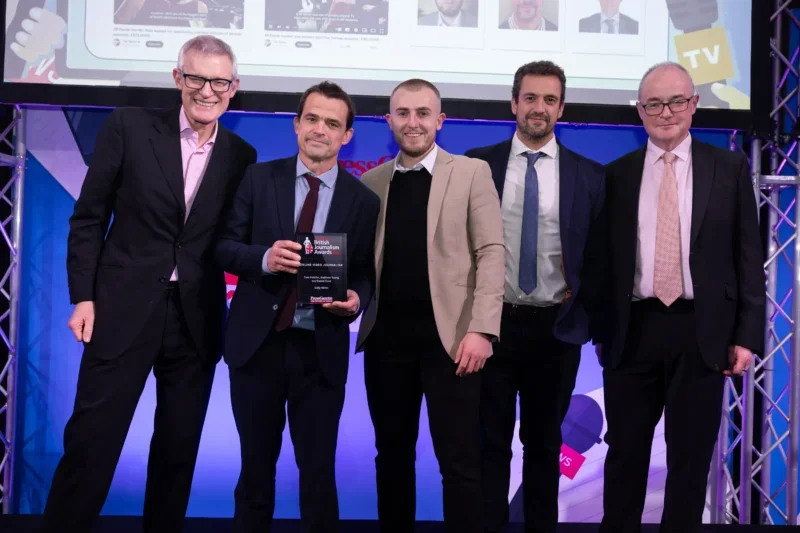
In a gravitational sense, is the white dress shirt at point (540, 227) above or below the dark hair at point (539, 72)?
below

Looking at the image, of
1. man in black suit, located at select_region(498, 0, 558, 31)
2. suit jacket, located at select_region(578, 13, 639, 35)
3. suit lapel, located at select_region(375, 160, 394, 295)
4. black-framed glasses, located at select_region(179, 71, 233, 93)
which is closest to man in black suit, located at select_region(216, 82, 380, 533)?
suit lapel, located at select_region(375, 160, 394, 295)

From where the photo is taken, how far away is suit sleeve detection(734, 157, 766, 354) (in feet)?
9.28

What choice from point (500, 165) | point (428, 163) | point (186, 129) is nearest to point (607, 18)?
point (500, 165)

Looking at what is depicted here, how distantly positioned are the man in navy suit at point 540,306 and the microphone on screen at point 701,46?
Result: 1.34 metres

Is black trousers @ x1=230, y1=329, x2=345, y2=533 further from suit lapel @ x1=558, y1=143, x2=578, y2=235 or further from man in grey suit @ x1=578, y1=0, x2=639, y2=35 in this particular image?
man in grey suit @ x1=578, y1=0, x2=639, y2=35

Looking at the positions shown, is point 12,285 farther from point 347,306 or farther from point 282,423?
point 347,306

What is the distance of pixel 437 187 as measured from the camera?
284 cm

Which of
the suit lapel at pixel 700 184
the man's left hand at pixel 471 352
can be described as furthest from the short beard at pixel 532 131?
the man's left hand at pixel 471 352

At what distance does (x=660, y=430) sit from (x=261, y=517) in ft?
9.44

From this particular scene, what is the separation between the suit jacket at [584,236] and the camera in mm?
3021

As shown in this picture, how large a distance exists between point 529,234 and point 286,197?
1073 millimetres

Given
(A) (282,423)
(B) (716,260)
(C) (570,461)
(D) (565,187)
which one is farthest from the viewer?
(C) (570,461)

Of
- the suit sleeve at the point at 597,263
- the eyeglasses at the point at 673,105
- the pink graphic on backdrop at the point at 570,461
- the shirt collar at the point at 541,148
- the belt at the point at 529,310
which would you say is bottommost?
the pink graphic on backdrop at the point at 570,461

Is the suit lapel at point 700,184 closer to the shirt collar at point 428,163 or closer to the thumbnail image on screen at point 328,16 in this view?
the shirt collar at point 428,163
